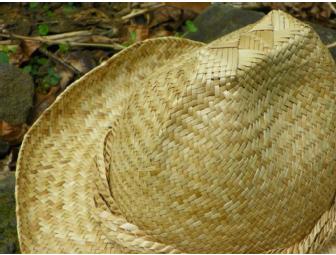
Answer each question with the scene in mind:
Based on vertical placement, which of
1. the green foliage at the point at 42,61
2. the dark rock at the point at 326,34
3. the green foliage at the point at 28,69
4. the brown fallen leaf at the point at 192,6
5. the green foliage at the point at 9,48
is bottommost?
the green foliage at the point at 28,69

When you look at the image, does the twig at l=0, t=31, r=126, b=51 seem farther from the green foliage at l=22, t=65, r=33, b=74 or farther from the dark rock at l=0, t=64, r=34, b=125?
the dark rock at l=0, t=64, r=34, b=125

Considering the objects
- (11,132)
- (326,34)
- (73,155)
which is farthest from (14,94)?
(326,34)

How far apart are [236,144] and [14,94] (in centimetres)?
173

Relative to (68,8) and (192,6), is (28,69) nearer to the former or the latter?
(68,8)

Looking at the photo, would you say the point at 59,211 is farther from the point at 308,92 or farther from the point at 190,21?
the point at 190,21

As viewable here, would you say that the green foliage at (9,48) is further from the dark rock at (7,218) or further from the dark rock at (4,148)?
the dark rock at (7,218)

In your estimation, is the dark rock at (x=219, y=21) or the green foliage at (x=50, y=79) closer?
the green foliage at (x=50, y=79)

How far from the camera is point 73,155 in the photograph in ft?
7.14

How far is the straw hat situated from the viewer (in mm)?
1600

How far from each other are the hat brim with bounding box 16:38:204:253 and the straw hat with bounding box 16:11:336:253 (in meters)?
0.05

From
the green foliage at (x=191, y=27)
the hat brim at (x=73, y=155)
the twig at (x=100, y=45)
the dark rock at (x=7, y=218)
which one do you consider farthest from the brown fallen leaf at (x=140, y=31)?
the dark rock at (x=7, y=218)

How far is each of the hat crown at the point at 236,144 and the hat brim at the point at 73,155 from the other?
0.28 metres

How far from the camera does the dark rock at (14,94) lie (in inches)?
117

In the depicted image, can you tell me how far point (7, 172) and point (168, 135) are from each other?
50.8 inches
